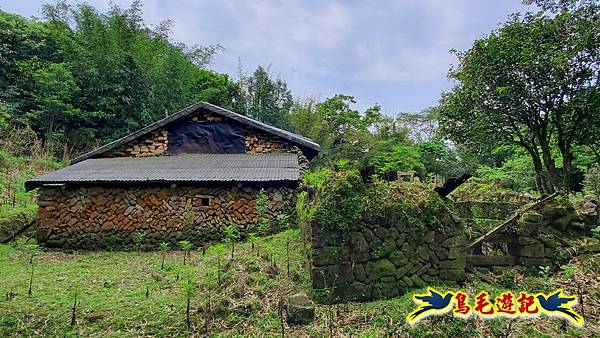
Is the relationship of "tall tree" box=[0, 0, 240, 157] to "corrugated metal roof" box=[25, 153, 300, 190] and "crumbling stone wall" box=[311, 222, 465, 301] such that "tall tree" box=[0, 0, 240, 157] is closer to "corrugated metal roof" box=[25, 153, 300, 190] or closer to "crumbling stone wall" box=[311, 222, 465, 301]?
"corrugated metal roof" box=[25, 153, 300, 190]

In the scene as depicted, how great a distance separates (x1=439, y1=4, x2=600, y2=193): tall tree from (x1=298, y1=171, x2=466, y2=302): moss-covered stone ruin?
19.4 ft

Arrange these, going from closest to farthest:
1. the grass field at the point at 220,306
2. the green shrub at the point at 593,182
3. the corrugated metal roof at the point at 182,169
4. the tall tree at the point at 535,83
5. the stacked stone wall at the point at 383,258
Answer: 1. the grass field at the point at 220,306
2. the stacked stone wall at the point at 383,258
3. the corrugated metal roof at the point at 182,169
4. the tall tree at the point at 535,83
5. the green shrub at the point at 593,182

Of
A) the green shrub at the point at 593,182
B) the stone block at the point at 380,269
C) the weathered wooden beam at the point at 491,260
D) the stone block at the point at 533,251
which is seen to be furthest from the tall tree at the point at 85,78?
the green shrub at the point at 593,182

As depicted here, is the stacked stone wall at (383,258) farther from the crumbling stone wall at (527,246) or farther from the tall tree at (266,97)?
the tall tree at (266,97)

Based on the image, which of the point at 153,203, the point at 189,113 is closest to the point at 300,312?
the point at 153,203

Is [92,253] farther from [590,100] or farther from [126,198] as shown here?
[590,100]

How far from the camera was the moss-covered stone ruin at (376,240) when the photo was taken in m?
4.41

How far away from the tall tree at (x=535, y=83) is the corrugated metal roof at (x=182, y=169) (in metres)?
5.38

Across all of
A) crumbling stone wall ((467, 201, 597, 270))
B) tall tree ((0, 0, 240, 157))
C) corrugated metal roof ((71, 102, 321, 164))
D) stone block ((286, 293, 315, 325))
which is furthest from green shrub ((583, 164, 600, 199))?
tall tree ((0, 0, 240, 157))

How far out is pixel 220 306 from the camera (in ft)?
13.6

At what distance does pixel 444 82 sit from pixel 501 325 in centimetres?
919

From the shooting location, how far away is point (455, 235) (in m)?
4.73

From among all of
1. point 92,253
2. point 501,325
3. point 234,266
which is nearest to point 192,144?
point 92,253

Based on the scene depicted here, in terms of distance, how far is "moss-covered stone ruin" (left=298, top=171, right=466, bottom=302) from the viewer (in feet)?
14.5
